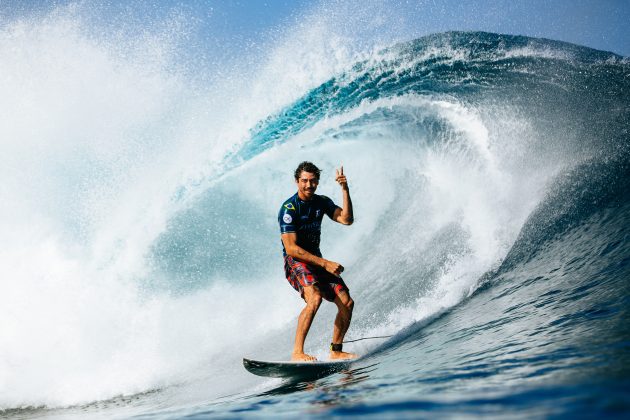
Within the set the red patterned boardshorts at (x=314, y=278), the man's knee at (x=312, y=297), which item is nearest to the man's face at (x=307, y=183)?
the red patterned boardshorts at (x=314, y=278)

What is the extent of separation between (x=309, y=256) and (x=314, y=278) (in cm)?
26

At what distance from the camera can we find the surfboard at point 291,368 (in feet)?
13.6

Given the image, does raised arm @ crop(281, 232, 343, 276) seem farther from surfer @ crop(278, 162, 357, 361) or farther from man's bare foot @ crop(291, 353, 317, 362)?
man's bare foot @ crop(291, 353, 317, 362)

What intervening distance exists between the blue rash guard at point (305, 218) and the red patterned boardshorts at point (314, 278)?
185 mm

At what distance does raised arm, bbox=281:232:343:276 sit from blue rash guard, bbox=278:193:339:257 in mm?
65

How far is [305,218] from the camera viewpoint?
4578mm

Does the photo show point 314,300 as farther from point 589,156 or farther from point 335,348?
point 589,156

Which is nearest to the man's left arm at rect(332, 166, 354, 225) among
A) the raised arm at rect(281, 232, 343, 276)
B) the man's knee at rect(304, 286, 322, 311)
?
the raised arm at rect(281, 232, 343, 276)

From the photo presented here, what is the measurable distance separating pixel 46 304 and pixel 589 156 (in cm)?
908

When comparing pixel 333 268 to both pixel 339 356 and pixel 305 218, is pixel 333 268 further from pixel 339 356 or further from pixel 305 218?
pixel 339 356

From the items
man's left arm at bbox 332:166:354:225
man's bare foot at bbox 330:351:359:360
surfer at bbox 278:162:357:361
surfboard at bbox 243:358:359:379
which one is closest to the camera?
surfboard at bbox 243:358:359:379

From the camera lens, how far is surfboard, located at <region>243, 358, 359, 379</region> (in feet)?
13.6

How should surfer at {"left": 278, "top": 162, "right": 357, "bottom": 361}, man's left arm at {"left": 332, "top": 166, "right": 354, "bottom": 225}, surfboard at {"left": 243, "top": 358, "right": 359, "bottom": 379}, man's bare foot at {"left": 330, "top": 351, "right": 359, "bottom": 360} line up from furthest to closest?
man's left arm at {"left": 332, "top": 166, "right": 354, "bottom": 225} → man's bare foot at {"left": 330, "top": 351, "right": 359, "bottom": 360} → surfer at {"left": 278, "top": 162, "right": 357, "bottom": 361} → surfboard at {"left": 243, "top": 358, "right": 359, "bottom": 379}

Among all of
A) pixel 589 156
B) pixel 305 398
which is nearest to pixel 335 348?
pixel 305 398
